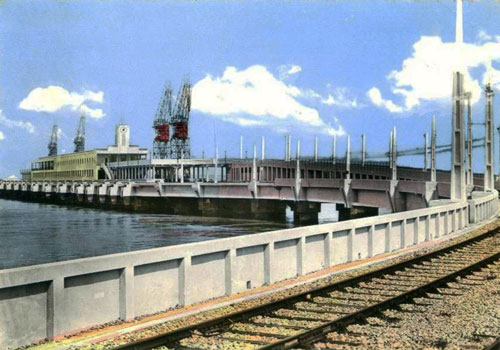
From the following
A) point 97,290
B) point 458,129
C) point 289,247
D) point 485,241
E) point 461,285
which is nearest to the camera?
point 97,290

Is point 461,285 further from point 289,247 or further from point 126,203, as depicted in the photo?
point 126,203

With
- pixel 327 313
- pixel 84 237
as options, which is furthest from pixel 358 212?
pixel 327 313

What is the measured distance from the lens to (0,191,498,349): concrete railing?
32.1 ft

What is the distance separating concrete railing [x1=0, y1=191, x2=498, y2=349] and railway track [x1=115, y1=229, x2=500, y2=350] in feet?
6.41

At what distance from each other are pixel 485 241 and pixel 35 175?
169102 millimetres

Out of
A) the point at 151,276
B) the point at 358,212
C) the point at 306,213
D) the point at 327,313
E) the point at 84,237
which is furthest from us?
the point at 306,213

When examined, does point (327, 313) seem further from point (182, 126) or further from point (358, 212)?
point (182, 126)

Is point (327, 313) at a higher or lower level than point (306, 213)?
higher

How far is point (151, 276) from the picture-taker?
1217 centimetres

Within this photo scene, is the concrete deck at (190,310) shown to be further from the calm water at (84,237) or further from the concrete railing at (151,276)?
the calm water at (84,237)

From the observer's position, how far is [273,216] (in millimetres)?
91188

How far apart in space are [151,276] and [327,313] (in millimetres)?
3490

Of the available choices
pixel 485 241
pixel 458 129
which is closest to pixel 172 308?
pixel 485 241

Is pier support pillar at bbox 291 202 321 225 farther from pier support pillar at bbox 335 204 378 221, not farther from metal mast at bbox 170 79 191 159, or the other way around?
metal mast at bbox 170 79 191 159
